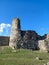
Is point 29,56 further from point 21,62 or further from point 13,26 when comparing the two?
point 13,26

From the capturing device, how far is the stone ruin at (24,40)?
67875 mm

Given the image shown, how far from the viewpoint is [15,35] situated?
67875mm

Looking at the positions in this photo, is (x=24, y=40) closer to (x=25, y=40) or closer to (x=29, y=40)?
(x=25, y=40)

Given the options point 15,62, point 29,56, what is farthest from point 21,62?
point 29,56

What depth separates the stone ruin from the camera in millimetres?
67875

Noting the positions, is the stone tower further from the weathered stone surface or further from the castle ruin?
the weathered stone surface

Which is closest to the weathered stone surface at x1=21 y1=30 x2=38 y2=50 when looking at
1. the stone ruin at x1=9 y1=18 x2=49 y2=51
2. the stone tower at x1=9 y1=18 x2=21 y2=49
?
the stone ruin at x1=9 y1=18 x2=49 y2=51

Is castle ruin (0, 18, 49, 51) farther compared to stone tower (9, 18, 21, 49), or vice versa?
castle ruin (0, 18, 49, 51)

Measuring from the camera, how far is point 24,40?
6925cm

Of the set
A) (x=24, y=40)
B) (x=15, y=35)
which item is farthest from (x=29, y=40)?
(x=15, y=35)

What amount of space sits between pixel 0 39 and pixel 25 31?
6.85 meters

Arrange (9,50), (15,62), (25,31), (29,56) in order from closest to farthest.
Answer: (15,62), (29,56), (9,50), (25,31)

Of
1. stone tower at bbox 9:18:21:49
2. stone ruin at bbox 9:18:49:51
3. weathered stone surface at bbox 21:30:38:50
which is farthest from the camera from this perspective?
weathered stone surface at bbox 21:30:38:50

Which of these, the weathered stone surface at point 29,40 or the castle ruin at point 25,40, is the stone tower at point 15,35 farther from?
Answer: the weathered stone surface at point 29,40
